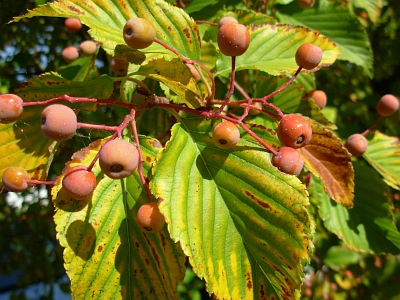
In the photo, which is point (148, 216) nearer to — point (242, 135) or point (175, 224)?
point (175, 224)

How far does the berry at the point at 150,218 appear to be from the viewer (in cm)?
77

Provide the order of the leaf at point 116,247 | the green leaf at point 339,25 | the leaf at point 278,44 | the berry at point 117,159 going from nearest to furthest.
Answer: the berry at point 117,159 < the leaf at point 116,247 < the leaf at point 278,44 < the green leaf at point 339,25

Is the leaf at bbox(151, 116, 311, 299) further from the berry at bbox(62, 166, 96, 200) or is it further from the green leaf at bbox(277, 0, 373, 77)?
the green leaf at bbox(277, 0, 373, 77)

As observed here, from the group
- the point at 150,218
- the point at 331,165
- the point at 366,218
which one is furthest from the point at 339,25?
the point at 150,218

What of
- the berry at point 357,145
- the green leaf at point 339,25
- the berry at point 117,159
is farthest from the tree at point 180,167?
the green leaf at point 339,25

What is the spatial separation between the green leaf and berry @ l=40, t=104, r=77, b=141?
116 centimetres

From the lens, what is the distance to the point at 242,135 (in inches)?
35.9

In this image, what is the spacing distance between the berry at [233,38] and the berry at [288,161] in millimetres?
229

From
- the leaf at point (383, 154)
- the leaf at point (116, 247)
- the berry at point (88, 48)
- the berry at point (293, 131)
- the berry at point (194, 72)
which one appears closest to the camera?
the berry at point (293, 131)

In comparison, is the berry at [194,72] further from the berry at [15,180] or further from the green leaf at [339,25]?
the green leaf at [339,25]

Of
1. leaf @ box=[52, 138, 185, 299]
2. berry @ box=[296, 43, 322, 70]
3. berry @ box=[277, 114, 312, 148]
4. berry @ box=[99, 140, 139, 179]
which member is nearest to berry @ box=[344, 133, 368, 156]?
berry @ box=[296, 43, 322, 70]

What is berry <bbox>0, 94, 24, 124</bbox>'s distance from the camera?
0.76 metres

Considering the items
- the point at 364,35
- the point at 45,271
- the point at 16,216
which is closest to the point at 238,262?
the point at 364,35

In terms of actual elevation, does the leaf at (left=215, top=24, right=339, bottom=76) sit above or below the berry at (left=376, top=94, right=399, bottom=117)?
above
